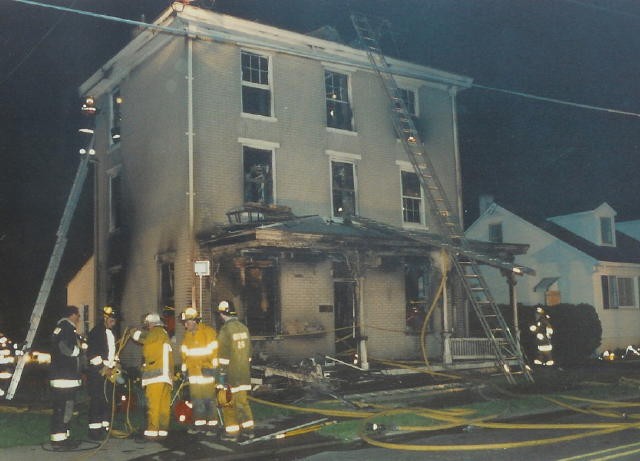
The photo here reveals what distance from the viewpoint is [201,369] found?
936 cm

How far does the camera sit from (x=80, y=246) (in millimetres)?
24719

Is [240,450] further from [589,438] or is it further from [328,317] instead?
[328,317]

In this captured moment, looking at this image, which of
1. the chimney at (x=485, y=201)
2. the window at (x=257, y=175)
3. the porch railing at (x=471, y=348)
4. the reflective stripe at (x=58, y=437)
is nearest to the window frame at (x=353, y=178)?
the window at (x=257, y=175)

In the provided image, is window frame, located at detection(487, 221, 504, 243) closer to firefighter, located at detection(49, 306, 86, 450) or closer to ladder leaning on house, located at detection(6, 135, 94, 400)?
ladder leaning on house, located at detection(6, 135, 94, 400)

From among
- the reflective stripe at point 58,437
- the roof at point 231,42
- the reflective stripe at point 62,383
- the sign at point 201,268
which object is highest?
the roof at point 231,42

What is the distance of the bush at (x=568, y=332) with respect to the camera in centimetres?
2170

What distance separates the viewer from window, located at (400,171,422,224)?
2048 centimetres

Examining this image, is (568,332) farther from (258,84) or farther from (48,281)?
(48,281)

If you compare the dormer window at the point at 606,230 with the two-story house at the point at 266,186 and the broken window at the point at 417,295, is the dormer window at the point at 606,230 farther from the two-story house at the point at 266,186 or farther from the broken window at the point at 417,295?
the broken window at the point at 417,295

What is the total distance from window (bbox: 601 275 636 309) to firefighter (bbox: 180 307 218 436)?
A: 19638 mm

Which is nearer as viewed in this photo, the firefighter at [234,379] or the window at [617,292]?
the firefighter at [234,379]

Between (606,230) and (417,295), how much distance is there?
11.6 meters

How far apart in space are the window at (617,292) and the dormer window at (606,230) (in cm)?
192

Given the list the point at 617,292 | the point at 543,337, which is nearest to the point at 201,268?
the point at 543,337
